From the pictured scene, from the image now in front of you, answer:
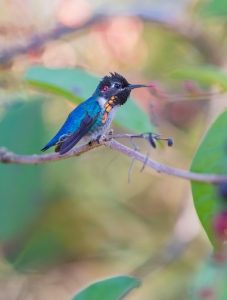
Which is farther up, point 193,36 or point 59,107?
point 193,36

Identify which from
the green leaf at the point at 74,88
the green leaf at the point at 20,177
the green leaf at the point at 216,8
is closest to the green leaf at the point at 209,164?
the green leaf at the point at 74,88

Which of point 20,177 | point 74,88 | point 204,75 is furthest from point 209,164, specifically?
point 20,177

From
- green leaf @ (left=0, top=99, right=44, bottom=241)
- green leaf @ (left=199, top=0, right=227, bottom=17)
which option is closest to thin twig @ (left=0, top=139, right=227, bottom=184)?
green leaf @ (left=199, top=0, right=227, bottom=17)

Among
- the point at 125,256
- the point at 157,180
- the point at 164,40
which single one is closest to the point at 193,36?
the point at 164,40

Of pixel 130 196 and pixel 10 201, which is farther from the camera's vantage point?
pixel 130 196

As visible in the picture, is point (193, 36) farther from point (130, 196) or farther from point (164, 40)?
point (130, 196)

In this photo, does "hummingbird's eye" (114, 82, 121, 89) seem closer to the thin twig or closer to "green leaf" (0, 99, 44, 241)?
the thin twig

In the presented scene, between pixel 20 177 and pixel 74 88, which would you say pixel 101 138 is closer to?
pixel 74 88

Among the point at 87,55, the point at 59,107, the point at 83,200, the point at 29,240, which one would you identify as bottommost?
the point at 29,240
